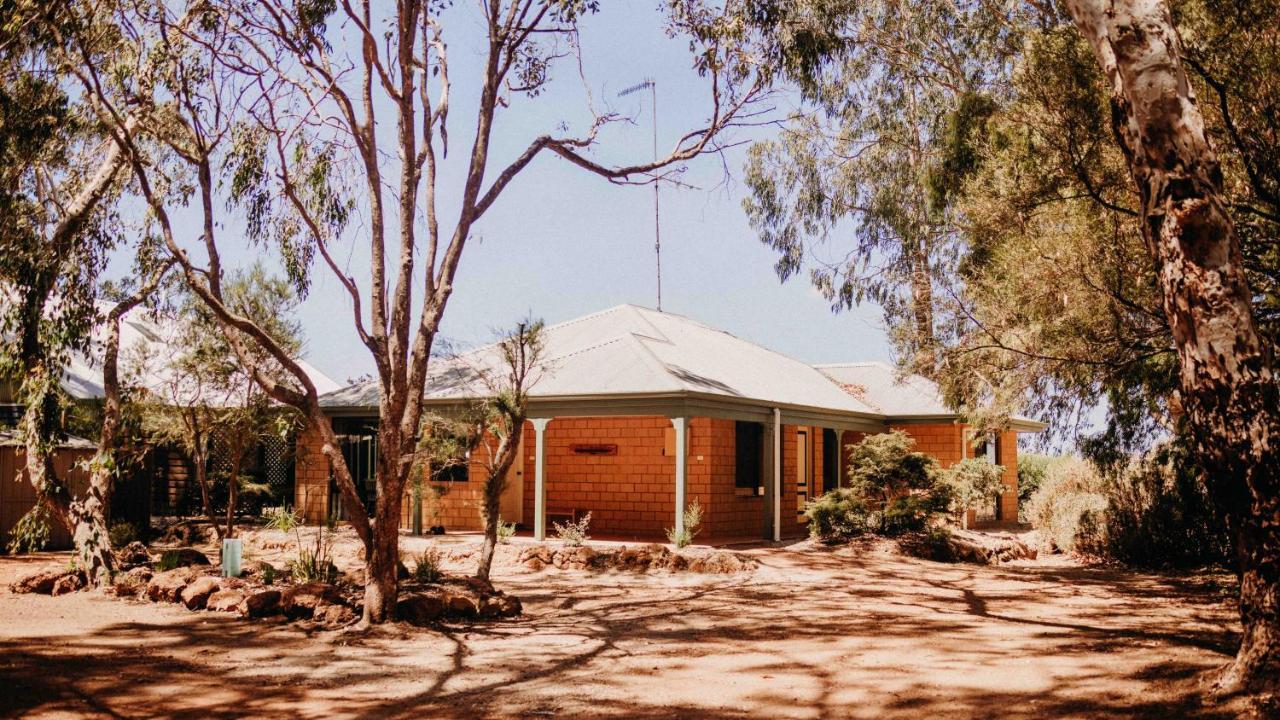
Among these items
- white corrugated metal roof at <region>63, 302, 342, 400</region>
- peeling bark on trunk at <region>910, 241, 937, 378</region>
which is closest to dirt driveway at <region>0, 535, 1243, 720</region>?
peeling bark on trunk at <region>910, 241, 937, 378</region>

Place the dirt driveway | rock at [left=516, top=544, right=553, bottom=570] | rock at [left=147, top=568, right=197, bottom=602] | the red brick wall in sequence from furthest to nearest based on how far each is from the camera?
the red brick wall, rock at [left=516, top=544, right=553, bottom=570], rock at [left=147, top=568, right=197, bottom=602], the dirt driveway

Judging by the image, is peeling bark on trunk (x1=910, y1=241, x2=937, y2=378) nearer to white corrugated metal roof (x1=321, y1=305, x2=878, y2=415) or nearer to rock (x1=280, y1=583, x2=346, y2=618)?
white corrugated metal roof (x1=321, y1=305, x2=878, y2=415)

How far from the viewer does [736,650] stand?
26.4ft

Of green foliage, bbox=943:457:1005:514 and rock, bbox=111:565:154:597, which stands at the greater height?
green foliage, bbox=943:457:1005:514

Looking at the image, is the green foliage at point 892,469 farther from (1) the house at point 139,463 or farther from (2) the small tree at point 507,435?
(1) the house at point 139,463

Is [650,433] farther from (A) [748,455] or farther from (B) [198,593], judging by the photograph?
(B) [198,593]

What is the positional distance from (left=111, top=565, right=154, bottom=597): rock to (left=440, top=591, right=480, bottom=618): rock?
4.01 metres

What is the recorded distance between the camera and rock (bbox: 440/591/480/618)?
9.55m

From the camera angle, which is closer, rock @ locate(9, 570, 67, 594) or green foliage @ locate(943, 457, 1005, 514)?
rock @ locate(9, 570, 67, 594)

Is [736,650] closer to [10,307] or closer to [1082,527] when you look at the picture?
[10,307]

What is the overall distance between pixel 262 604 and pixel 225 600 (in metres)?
0.76

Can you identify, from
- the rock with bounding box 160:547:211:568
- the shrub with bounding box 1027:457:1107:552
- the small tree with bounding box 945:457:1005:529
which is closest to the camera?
the rock with bounding box 160:547:211:568

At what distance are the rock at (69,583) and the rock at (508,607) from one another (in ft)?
18.3

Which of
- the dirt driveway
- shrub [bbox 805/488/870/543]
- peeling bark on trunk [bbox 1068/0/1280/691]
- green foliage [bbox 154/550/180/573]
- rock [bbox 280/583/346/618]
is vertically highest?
peeling bark on trunk [bbox 1068/0/1280/691]
